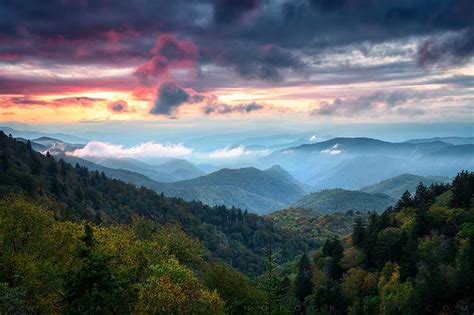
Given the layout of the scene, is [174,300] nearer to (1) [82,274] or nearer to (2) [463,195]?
(1) [82,274]

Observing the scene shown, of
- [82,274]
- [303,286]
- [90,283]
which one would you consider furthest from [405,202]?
[82,274]

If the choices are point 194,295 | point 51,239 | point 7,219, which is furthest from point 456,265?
point 7,219

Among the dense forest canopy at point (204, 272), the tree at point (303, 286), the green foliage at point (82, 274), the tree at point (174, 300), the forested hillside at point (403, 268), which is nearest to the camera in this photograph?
the green foliage at point (82, 274)

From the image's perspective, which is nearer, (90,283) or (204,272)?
(90,283)

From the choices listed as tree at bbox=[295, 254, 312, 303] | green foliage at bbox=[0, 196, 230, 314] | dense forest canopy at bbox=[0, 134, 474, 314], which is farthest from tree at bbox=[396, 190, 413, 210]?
green foliage at bbox=[0, 196, 230, 314]

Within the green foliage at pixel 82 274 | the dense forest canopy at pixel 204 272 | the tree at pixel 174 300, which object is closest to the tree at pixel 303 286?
the dense forest canopy at pixel 204 272

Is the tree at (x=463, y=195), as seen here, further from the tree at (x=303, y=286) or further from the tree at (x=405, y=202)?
the tree at (x=303, y=286)

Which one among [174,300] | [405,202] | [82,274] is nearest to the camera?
[82,274]

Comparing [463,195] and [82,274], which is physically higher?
[463,195]

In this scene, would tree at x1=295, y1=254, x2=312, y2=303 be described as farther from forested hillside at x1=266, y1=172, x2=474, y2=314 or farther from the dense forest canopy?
the dense forest canopy

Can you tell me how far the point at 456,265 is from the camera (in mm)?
81812

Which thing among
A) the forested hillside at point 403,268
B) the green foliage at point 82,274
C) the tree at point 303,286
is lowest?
the tree at point 303,286

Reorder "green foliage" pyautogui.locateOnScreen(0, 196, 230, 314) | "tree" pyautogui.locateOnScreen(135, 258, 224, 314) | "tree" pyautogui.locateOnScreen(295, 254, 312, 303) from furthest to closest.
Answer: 1. "tree" pyautogui.locateOnScreen(295, 254, 312, 303)
2. "tree" pyautogui.locateOnScreen(135, 258, 224, 314)
3. "green foliage" pyautogui.locateOnScreen(0, 196, 230, 314)

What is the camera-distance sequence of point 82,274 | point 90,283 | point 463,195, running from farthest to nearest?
1. point 463,195
2. point 90,283
3. point 82,274
